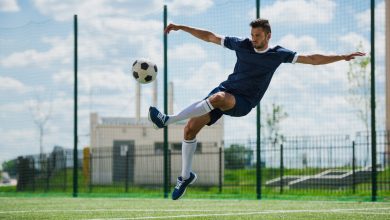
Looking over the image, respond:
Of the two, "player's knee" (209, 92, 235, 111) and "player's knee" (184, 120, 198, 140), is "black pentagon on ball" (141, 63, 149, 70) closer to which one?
"player's knee" (184, 120, 198, 140)

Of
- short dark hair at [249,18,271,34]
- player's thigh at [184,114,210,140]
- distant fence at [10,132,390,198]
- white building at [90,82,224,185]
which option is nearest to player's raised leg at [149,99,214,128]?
player's thigh at [184,114,210,140]

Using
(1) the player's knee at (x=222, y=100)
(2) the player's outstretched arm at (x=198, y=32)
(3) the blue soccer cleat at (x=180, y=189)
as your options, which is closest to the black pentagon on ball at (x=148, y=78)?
(2) the player's outstretched arm at (x=198, y=32)

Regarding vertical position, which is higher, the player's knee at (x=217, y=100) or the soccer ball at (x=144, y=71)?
the soccer ball at (x=144, y=71)

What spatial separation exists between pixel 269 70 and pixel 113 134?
2760 centimetres

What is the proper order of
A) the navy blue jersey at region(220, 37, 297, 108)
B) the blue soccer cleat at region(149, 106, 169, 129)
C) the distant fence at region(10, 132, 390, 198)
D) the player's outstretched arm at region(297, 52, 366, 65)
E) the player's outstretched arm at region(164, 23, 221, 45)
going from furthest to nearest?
the distant fence at region(10, 132, 390, 198), the player's outstretched arm at region(164, 23, 221, 45), the navy blue jersey at region(220, 37, 297, 108), the player's outstretched arm at region(297, 52, 366, 65), the blue soccer cleat at region(149, 106, 169, 129)

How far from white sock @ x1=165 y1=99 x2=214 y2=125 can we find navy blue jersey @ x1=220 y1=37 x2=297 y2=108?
1.13 ft

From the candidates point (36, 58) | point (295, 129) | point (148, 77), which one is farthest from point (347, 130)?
point (36, 58)

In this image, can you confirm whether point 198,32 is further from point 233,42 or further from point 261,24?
point 261,24

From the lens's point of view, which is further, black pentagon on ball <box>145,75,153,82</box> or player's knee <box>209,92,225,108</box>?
black pentagon on ball <box>145,75,153,82</box>

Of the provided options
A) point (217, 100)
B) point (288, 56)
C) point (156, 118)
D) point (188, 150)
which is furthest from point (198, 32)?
point (188, 150)

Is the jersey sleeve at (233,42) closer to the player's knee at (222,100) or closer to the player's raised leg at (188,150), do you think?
the player's knee at (222,100)

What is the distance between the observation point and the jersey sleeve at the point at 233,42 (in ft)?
24.0

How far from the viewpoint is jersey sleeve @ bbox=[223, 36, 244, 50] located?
732cm

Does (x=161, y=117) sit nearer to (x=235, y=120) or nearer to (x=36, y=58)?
(x=235, y=120)
